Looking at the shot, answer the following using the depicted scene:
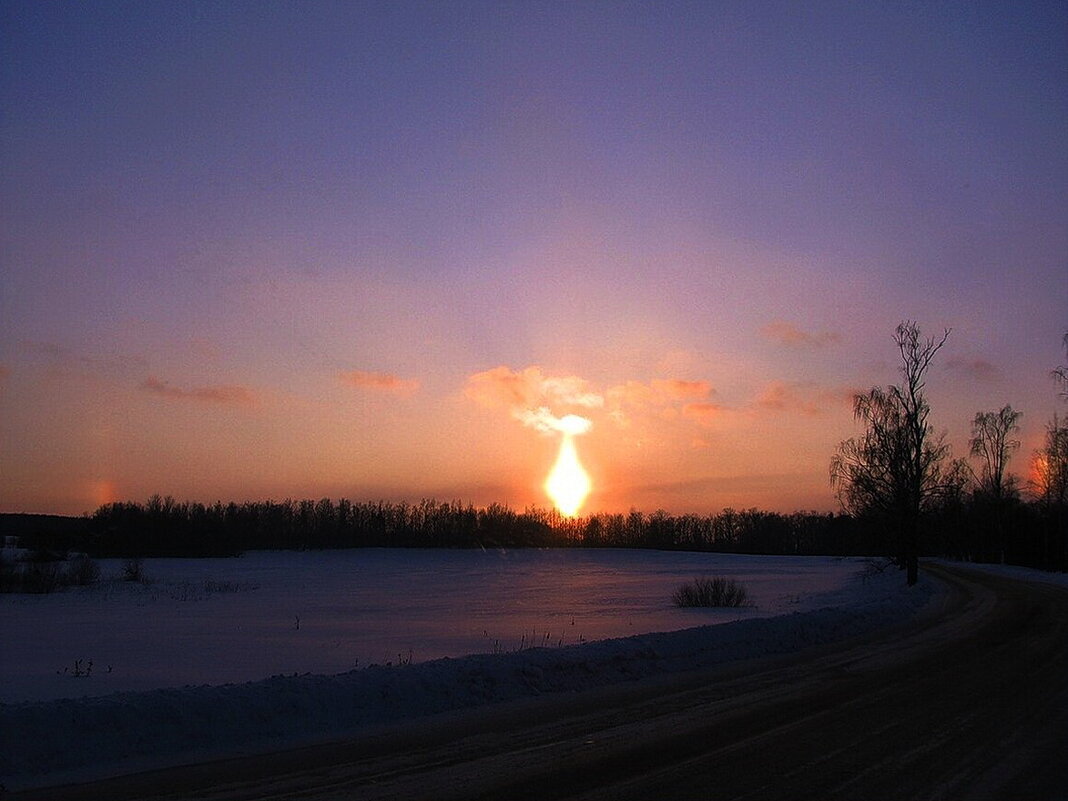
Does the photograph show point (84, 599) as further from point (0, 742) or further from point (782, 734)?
point (782, 734)

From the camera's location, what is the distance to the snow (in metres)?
8.59

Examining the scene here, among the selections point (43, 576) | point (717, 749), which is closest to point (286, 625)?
point (717, 749)

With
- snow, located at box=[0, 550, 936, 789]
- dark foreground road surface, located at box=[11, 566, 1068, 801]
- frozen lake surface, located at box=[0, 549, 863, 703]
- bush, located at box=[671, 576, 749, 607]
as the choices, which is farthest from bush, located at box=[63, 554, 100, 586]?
dark foreground road surface, located at box=[11, 566, 1068, 801]

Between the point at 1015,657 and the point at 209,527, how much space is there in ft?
468

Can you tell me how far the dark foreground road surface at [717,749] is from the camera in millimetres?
6957

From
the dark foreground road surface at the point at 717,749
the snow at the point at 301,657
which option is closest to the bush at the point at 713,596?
the snow at the point at 301,657

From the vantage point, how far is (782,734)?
29.5 feet

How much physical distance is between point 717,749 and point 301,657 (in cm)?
1051

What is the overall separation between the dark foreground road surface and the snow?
0.85 meters

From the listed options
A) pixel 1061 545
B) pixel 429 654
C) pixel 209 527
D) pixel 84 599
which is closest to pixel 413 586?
pixel 84 599

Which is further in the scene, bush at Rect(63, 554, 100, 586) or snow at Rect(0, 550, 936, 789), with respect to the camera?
bush at Rect(63, 554, 100, 586)

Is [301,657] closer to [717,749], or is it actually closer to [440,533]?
[717,749]

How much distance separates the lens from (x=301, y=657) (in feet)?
53.8

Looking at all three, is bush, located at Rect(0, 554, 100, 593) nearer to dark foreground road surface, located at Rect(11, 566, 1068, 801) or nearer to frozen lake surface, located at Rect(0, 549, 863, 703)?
frozen lake surface, located at Rect(0, 549, 863, 703)
